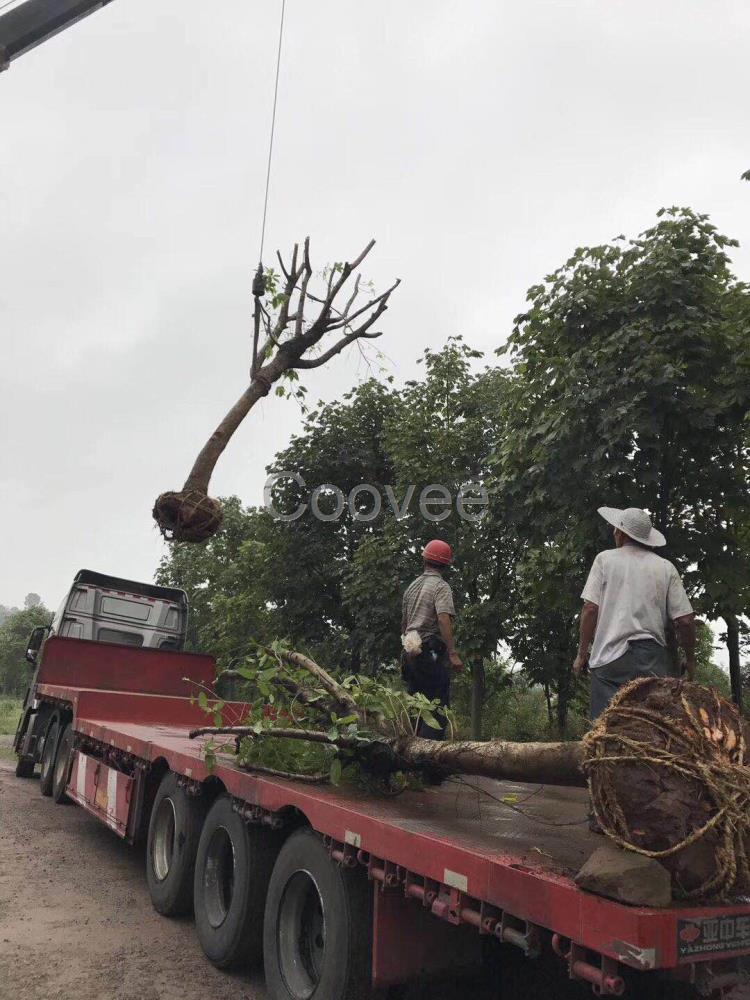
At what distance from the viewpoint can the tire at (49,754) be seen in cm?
993

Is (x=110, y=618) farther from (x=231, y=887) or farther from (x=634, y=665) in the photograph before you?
(x=634, y=665)

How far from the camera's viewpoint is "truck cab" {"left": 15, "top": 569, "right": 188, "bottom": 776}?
11.8m

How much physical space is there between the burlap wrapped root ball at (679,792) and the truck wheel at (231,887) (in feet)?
7.99

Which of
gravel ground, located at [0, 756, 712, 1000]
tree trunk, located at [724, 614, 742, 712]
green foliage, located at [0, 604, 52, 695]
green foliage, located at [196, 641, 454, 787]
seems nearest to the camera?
gravel ground, located at [0, 756, 712, 1000]

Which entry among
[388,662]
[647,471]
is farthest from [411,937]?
[388,662]

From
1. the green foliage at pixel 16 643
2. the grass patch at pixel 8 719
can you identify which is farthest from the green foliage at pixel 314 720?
the green foliage at pixel 16 643

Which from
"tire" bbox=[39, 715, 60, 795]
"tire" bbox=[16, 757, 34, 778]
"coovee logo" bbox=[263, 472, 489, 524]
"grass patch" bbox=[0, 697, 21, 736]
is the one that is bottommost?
"grass patch" bbox=[0, 697, 21, 736]

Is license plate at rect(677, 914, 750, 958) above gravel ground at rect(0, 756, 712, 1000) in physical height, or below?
above

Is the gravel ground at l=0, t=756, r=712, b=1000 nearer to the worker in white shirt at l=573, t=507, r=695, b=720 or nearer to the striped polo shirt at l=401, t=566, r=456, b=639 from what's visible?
the worker in white shirt at l=573, t=507, r=695, b=720

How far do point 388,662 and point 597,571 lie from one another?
471 inches

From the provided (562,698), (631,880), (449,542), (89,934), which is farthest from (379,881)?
(562,698)

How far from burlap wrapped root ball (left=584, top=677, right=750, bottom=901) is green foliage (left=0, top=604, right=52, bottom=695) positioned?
58.0 metres

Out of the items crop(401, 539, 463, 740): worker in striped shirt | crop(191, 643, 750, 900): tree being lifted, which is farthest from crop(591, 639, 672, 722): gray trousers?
crop(401, 539, 463, 740): worker in striped shirt

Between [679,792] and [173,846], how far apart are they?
4.02 meters
